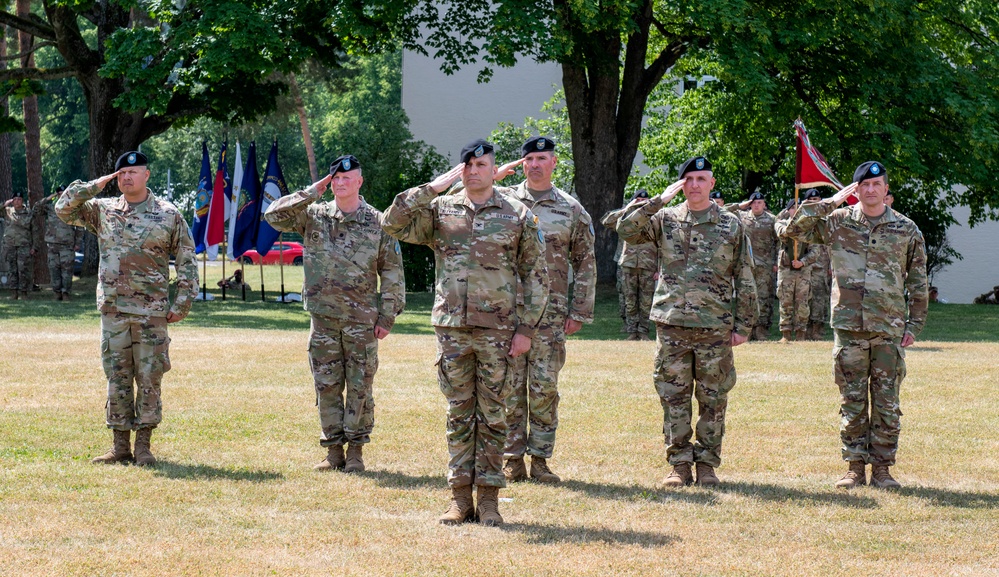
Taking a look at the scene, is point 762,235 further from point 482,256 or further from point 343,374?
point 482,256

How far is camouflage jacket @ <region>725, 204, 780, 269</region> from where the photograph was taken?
20.3 metres

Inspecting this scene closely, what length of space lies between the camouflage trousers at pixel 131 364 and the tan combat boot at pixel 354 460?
1.48 meters

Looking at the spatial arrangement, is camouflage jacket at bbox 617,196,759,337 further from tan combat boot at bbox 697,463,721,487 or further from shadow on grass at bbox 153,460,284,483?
shadow on grass at bbox 153,460,284,483

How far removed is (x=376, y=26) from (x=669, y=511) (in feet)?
65.5

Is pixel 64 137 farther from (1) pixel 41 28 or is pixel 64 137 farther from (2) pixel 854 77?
(2) pixel 854 77

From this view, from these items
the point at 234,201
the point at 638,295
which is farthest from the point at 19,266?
the point at 638,295

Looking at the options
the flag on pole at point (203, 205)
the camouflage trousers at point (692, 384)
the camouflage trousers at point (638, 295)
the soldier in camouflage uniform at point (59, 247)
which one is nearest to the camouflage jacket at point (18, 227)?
the soldier in camouflage uniform at point (59, 247)

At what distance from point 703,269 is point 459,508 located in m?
2.55

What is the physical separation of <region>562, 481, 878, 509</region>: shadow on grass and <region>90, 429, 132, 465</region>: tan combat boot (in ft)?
11.0


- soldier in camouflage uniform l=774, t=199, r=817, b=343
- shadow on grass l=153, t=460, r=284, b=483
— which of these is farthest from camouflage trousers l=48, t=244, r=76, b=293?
shadow on grass l=153, t=460, r=284, b=483

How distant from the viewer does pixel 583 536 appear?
7.14m

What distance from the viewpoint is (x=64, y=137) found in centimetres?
6644

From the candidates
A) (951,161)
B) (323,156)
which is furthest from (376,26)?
(323,156)

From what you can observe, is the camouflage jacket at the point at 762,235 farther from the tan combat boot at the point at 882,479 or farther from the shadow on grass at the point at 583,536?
the shadow on grass at the point at 583,536
